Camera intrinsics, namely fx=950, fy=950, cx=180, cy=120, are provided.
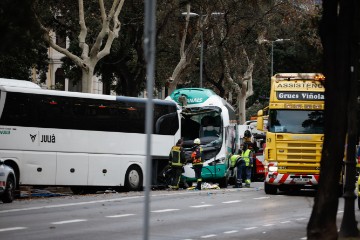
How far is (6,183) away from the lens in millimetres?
25375

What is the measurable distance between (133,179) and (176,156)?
1.68 m

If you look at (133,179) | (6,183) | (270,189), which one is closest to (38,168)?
(6,183)

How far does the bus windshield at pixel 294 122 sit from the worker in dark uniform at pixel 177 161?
14.0 feet

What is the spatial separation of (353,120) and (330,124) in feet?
10.5

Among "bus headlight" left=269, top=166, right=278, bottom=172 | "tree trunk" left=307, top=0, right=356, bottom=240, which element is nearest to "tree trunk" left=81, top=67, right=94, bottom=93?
"bus headlight" left=269, top=166, right=278, bottom=172

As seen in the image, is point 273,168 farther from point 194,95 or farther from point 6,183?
point 6,183

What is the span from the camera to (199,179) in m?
33.6

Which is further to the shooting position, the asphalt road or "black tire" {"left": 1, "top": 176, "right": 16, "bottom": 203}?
"black tire" {"left": 1, "top": 176, "right": 16, "bottom": 203}

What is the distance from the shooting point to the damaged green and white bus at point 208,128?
119 feet

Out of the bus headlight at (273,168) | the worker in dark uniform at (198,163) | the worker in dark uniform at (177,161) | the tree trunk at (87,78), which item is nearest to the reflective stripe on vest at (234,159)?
the worker in dark uniform at (198,163)

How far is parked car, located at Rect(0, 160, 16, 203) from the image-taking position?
24953 mm

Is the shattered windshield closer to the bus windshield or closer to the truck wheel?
the truck wheel

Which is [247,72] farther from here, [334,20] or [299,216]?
[334,20]

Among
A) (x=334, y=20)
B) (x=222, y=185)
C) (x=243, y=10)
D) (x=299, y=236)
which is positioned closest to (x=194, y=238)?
(x=299, y=236)
